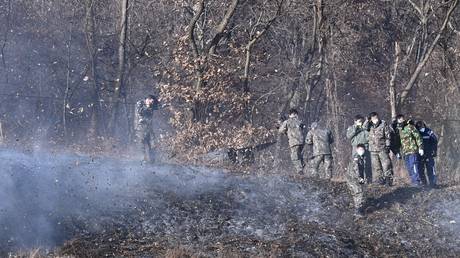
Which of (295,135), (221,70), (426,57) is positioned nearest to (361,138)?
(295,135)

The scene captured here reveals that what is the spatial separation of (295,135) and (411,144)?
308cm

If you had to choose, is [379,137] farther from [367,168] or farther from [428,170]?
[428,170]

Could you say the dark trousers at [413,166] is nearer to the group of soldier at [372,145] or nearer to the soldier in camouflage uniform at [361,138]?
the group of soldier at [372,145]

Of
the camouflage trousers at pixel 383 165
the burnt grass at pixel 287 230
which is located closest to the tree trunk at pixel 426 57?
the camouflage trousers at pixel 383 165

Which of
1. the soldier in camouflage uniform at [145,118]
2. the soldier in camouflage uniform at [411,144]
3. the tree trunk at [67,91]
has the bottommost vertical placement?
the soldier in camouflage uniform at [411,144]

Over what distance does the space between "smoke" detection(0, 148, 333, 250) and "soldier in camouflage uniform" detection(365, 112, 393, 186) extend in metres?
2.10

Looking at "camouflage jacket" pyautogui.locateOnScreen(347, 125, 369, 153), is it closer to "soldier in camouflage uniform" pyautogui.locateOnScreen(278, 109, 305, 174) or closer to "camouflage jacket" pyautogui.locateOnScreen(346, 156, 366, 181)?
"camouflage jacket" pyautogui.locateOnScreen(346, 156, 366, 181)

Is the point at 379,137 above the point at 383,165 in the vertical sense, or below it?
above

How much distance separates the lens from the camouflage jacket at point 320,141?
21891 millimetres

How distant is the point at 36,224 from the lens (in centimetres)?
1706

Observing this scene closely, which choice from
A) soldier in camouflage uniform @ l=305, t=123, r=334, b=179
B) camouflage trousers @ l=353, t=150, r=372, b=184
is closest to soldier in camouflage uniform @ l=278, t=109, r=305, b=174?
soldier in camouflage uniform @ l=305, t=123, r=334, b=179

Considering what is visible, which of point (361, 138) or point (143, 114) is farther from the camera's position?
point (143, 114)

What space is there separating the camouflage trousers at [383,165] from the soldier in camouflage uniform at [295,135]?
198 centimetres

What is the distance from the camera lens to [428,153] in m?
21.2
